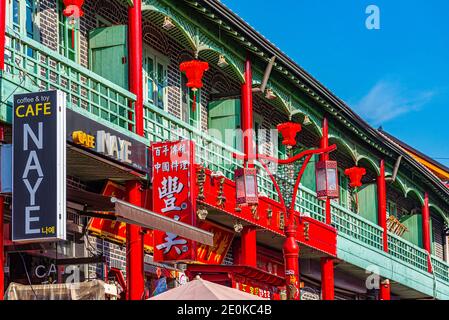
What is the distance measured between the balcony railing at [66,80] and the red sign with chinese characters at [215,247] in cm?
504

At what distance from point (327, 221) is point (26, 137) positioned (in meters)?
14.5

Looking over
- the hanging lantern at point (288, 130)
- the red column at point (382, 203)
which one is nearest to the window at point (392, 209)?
the red column at point (382, 203)

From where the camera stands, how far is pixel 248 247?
2558 cm

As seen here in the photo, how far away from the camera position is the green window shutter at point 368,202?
3575cm

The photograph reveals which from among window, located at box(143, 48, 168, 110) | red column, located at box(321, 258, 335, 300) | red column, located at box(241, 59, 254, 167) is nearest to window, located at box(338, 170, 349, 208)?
red column, located at box(321, 258, 335, 300)

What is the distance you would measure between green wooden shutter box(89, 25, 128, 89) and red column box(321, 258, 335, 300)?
10.3 meters

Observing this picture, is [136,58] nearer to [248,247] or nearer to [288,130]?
[248,247]

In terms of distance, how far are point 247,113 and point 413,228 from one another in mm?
15067

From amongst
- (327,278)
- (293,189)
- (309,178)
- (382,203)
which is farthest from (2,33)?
(382,203)

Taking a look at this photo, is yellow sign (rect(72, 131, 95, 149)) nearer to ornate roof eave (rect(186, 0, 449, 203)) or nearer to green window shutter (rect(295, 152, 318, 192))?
ornate roof eave (rect(186, 0, 449, 203))

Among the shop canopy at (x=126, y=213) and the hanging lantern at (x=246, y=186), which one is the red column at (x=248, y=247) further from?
the shop canopy at (x=126, y=213)

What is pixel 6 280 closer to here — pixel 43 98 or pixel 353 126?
pixel 43 98

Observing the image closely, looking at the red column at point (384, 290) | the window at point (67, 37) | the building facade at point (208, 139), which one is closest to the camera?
the building facade at point (208, 139)

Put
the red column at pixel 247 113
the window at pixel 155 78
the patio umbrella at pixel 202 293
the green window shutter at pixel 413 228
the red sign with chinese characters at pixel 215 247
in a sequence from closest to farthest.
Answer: the patio umbrella at pixel 202 293 → the window at pixel 155 78 → the red sign with chinese characters at pixel 215 247 → the red column at pixel 247 113 → the green window shutter at pixel 413 228
